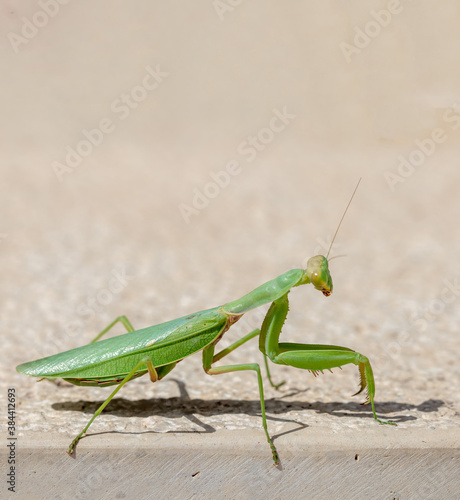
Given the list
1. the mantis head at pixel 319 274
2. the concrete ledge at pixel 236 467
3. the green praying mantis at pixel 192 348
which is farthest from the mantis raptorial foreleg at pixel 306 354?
the concrete ledge at pixel 236 467

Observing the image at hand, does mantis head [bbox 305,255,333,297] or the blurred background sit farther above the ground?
the blurred background

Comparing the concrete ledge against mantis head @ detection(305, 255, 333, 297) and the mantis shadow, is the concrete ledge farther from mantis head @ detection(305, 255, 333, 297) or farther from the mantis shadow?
mantis head @ detection(305, 255, 333, 297)

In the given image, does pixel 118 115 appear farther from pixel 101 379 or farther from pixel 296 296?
pixel 101 379

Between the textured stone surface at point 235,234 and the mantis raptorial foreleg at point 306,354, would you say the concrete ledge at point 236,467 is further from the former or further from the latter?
the mantis raptorial foreleg at point 306,354

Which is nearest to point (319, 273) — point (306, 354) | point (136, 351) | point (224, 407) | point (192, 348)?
point (306, 354)

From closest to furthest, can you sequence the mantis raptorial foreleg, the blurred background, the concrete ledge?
the concrete ledge, the mantis raptorial foreleg, the blurred background

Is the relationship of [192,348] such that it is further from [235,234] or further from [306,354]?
[235,234]

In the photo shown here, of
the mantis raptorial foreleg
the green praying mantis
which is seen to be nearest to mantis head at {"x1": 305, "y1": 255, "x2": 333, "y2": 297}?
the green praying mantis
